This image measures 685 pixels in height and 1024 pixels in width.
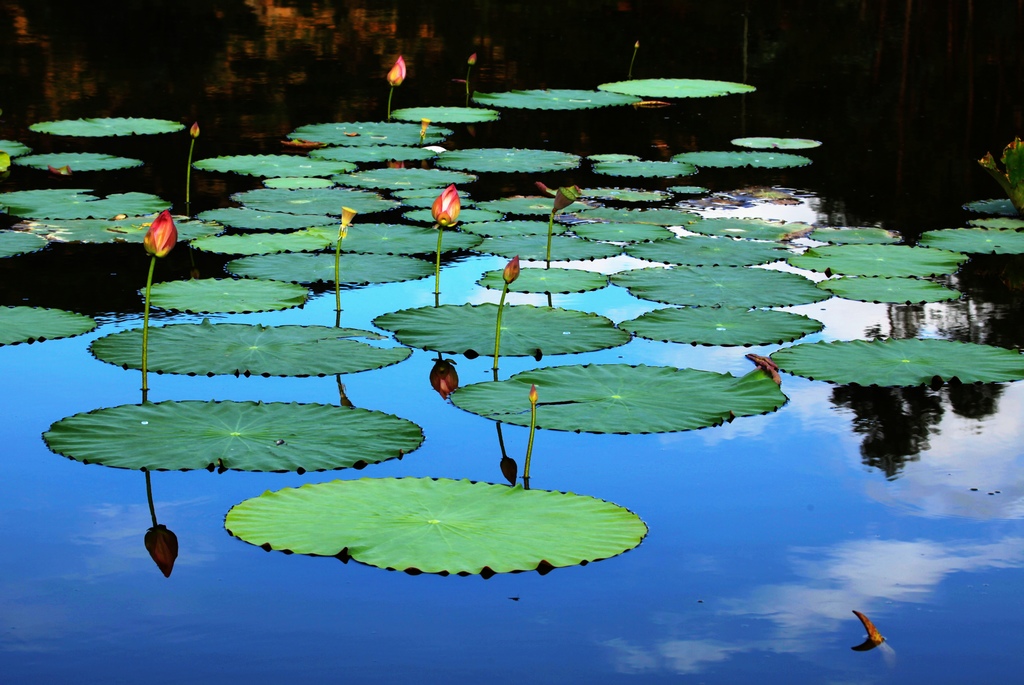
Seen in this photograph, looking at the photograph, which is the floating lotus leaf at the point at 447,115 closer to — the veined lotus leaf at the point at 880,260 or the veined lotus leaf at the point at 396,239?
the veined lotus leaf at the point at 396,239

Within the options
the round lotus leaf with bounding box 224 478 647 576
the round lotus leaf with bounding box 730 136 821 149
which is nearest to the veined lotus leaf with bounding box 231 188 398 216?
the round lotus leaf with bounding box 730 136 821 149

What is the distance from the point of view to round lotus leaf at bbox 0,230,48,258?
210 inches

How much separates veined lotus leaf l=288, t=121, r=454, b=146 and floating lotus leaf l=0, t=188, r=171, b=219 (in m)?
1.74

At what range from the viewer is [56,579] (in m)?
2.63

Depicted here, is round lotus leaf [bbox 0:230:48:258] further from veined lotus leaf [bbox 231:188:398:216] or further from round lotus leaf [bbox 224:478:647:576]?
round lotus leaf [bbox 224:478:647:576]

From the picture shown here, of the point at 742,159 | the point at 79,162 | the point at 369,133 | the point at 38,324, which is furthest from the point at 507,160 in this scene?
the point at 38,324

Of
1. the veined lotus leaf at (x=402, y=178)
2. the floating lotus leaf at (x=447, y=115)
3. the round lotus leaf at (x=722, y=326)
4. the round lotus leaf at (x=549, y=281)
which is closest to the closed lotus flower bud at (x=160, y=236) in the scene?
the round lotus leaf at (x=549, y=281)

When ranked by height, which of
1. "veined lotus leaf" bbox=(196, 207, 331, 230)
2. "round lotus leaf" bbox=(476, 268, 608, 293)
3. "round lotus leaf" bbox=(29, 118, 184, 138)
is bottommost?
"round lotus leaf" bbox=(476, 268, 608, 293)

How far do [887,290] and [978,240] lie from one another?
1.14 m

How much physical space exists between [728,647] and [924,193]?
197 inches

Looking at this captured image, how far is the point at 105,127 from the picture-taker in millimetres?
8000

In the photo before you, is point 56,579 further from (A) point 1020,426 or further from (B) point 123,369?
(A) point 1020,426

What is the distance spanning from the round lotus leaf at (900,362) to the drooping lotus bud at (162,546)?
198 centimetres

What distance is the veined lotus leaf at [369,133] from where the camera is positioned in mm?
7836
